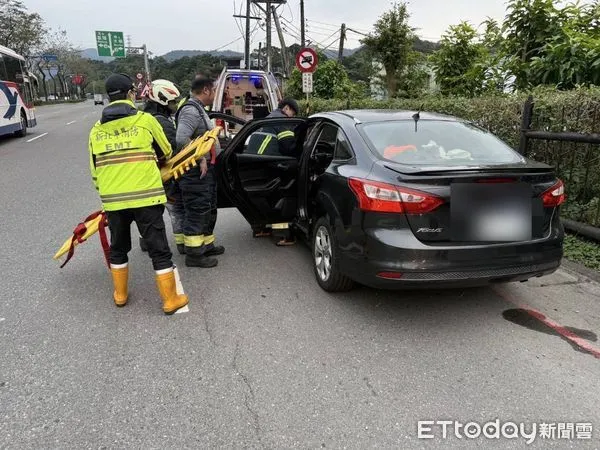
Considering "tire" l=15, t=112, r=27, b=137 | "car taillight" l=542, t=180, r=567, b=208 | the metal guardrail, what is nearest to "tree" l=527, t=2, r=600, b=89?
the metal guardrail

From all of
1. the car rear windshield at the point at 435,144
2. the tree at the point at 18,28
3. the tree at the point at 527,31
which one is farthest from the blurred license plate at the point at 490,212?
the tree at the point at 18,28

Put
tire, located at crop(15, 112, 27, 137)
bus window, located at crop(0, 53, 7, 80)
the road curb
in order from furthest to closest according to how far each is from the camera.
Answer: tire, located at crop(15, 112, 27, 137) → bus window, located at crop(0, 53, 7, 80) → the road curb

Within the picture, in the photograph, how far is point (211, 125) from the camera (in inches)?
178

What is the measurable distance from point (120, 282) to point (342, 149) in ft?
6.70

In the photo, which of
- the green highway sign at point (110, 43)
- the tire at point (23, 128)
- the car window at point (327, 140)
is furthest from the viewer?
the green highway sign at point (110, 43)

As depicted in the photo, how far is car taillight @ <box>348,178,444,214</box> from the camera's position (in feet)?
9.62

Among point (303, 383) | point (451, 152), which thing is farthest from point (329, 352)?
point (451, 152)

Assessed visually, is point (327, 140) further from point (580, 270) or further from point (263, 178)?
point (580, 270)

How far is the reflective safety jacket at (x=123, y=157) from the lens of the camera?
333 centimetres

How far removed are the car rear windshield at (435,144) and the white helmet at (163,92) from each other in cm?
177

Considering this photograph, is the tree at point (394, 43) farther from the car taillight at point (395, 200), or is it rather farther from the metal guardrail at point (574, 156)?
the car taillight at point (395, 200)

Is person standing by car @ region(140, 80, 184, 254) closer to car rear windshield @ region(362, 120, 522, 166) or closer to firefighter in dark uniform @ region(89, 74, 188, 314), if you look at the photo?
firefighter in dark uniform @ region(89, 74, 188, 314)

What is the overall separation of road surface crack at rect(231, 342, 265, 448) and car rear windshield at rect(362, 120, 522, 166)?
172 centimetres

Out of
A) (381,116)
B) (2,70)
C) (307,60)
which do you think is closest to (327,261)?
(381,116)
